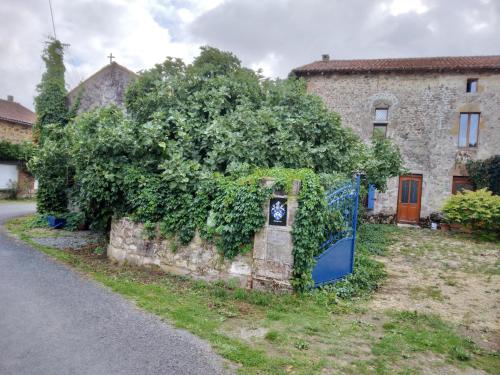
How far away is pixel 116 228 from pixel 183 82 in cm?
413

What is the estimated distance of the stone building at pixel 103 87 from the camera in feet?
49.8

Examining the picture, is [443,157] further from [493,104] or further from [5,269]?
[5,269]

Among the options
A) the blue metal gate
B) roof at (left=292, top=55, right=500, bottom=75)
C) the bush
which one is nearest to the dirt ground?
the blue metal gate

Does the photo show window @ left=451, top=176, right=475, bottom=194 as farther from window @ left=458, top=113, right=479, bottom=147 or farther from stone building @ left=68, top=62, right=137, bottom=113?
stone building @ left=68, top=62, right=137, bottom=113

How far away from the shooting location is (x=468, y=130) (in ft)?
52.7

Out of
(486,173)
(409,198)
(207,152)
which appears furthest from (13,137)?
(486,173)

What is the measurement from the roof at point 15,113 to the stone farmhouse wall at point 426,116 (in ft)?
73.1

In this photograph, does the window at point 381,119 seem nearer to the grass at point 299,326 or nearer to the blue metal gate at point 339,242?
the blue metal gate at point 339,242

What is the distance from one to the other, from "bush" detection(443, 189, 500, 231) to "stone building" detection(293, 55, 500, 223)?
3.50 metres

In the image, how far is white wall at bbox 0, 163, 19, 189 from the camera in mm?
21828

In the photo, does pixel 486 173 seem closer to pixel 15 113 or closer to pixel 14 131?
pixel 14 131

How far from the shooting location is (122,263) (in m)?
7.45

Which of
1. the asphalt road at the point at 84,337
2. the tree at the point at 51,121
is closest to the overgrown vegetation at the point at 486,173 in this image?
the asphalt road at the point at 84,337

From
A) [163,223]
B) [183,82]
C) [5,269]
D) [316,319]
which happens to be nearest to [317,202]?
[316,319]
